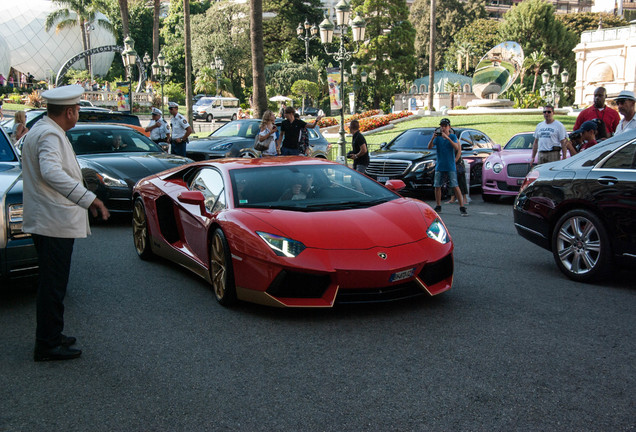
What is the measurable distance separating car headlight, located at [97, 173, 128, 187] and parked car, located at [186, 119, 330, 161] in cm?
558

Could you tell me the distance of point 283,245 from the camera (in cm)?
508

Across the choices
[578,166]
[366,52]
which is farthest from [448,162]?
[366,52]

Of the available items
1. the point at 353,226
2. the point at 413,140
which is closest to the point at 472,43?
the point at 413,140

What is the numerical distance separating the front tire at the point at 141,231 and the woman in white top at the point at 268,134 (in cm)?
540

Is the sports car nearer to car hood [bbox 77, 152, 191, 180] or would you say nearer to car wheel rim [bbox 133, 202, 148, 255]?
car wheel rim [bbox 133, 202, 148, 255]

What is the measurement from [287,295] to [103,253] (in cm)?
392

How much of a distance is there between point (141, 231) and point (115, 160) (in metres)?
3.34

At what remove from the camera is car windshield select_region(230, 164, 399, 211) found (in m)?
5.82

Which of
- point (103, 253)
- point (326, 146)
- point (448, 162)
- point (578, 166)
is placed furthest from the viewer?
point (326, 146)

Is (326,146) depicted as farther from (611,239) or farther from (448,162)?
(611,239)

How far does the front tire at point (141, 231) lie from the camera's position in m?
7.49

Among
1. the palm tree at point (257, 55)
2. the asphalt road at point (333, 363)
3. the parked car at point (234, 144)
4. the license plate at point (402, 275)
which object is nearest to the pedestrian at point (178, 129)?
the parked car at point (234, 144)

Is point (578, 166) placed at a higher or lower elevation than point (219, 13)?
lower

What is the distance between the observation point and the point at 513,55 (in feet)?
168
